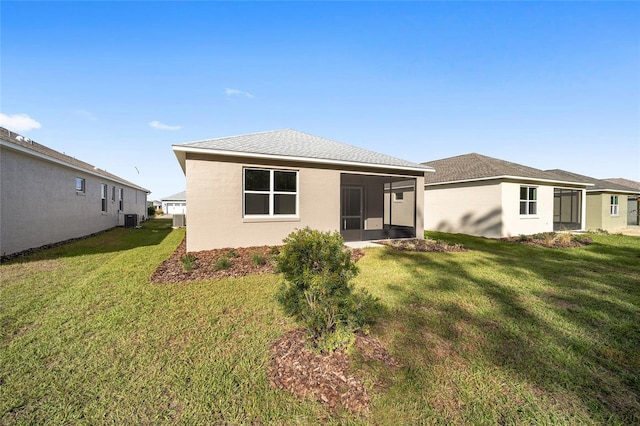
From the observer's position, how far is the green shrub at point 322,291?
2.74 metres

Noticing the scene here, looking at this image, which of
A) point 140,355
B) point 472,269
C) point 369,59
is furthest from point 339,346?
point 369,59

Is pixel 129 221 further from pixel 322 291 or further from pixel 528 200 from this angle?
pixel 528 200

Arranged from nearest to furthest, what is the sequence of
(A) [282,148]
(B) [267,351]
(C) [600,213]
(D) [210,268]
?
(B) [267,351], (D) [210,268], (A) [282,148], (C) [600,213]

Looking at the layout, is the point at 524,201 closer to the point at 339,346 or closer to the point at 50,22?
the point at 339,346

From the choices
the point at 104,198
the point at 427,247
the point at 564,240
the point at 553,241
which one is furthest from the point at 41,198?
the point at 564,240

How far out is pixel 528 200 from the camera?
48.2 feet

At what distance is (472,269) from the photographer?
706 centimetres

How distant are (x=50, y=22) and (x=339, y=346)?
1272cm

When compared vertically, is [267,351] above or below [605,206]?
below

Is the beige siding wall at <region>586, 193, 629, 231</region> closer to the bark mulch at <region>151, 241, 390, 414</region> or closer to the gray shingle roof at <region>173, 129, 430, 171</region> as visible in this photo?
the gray shingle roof at <region>173, 129, 430, 171</region>

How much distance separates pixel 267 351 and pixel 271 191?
21.9ft

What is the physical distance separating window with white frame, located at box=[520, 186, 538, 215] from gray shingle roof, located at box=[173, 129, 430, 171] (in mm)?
7381

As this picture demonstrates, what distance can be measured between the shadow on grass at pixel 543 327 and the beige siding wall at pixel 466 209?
21.6 ft

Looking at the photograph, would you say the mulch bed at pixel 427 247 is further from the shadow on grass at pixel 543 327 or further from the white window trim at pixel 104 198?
the white window trim at pixel 104 198
